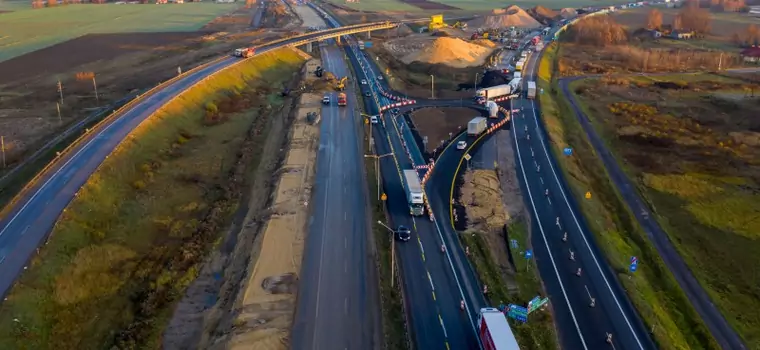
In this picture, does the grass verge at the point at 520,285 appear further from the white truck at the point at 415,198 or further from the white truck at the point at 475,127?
the white truck at the point at 475,127

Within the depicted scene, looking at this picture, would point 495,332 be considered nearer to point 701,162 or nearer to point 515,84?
point 701,162

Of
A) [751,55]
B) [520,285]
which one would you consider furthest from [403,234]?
[751,55]

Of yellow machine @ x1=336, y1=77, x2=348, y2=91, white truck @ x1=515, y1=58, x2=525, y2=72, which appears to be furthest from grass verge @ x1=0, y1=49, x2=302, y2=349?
white truck @ x1=515, y1=58, x2=525, y2=72

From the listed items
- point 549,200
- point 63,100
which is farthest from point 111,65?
point 549,200

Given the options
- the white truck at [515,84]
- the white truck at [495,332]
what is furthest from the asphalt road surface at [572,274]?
the white truck at [515,84]

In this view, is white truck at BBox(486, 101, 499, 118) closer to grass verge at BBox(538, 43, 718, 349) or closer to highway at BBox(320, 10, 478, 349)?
grass verge at BBox(538, 43, 718, 349)

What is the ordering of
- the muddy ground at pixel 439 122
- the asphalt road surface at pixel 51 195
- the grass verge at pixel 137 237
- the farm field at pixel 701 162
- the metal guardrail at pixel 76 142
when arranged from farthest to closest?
1. the muddy ground at pixel 439 122
2. the metal guardrail at pixel 76 142
3. the farm field at pixel 701 162
4. the asphalt road surface at pixel 51 195
5. the grass verge at pixel 137 237

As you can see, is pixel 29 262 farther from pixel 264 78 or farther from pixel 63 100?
pixel 264 78
